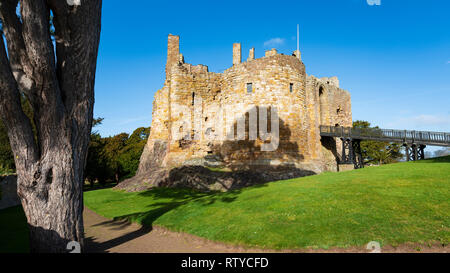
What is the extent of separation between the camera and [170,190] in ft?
56.9

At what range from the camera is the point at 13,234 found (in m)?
8.63

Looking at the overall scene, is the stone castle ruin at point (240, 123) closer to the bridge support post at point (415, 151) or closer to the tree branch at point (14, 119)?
the bridge support post at point (415, 151)

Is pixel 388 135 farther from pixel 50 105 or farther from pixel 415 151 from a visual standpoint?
pixel 50 105

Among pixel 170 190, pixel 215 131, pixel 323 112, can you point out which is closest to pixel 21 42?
pixel 170 190

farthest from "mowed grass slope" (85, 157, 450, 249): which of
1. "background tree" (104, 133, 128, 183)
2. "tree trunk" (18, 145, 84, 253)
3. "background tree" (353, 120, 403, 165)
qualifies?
"background tree" (353, 120, 403, 165)

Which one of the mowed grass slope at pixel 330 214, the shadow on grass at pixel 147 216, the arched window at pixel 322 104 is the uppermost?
the arched window at pixel 322 104

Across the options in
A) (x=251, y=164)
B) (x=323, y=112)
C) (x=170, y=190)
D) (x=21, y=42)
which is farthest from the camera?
(x=323, y=112)

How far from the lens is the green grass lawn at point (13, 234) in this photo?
688 cm

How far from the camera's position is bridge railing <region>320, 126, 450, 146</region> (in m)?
19.0

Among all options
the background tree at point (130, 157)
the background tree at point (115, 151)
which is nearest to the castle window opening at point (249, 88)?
the background tree at point (130, 157)

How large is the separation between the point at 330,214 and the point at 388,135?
18.6 meters

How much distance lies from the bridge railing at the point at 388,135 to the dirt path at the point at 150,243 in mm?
17282

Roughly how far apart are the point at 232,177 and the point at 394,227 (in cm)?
1202
